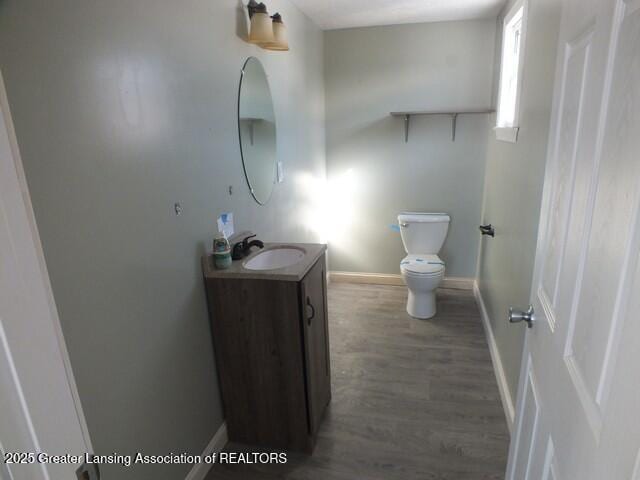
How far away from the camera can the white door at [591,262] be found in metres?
0.52

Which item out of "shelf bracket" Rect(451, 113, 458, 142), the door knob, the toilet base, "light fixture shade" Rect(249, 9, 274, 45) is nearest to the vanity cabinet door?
the door knob

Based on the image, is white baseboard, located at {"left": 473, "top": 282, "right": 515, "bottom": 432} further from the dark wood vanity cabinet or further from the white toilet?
the dark wood vanity cabinet

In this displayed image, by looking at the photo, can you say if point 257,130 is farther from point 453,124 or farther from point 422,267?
point 453,124

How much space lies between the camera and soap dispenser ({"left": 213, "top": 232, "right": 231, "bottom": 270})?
1.75 m

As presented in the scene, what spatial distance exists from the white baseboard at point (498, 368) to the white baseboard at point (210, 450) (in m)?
1.32

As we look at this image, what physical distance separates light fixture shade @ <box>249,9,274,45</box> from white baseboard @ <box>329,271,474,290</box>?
8.08 ft

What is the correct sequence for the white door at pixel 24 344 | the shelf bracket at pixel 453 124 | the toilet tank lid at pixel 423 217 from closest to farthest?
the white door at pixel 24 344 < the shelf bracket at pixel 453 124 < the toilet tank lid at pixel 423 217

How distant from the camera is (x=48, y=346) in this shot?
1.81 feet

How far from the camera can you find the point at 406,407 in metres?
2.19

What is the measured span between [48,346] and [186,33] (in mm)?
1411

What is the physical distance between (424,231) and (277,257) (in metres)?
1.76

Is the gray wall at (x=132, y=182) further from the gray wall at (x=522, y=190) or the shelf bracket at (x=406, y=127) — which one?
the shelf bracket at (x=406, y=127)

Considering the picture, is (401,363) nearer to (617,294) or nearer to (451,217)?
(451,217)

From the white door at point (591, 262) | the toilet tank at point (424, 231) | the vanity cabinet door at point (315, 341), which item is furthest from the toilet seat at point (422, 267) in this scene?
the white door at point (591, 262)
